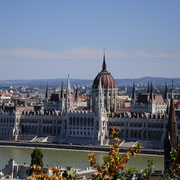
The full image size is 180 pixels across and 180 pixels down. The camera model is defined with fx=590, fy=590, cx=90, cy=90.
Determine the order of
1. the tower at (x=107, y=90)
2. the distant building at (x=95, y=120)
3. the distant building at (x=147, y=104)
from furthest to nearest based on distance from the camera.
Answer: the tower at (x=107, y=90) < the distant building at (x=147, y=104) < the distant building at (x=95, y=120)

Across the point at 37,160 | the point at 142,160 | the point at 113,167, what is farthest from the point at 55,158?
the point at 113,167

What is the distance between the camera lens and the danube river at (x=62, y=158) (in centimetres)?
5588

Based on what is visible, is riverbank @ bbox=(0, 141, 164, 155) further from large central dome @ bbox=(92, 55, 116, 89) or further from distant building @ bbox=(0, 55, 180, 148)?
large central dome @ bbox=(92, 55, 116, 89)

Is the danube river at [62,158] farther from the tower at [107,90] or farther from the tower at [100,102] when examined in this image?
the tower at [107,90]

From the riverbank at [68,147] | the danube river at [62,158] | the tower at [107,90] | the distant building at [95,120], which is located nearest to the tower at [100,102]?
the distant building at [95,120]

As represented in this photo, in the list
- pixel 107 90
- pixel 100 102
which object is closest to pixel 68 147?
pixel 100 102

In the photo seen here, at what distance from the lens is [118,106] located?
288 feet

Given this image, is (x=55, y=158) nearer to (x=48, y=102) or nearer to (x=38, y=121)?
(x=38, y=121)

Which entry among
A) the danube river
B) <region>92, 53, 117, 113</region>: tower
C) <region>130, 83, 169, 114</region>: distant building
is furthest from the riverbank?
<region>130, 83, 169, 114</region>: distant building

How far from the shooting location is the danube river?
183 ft

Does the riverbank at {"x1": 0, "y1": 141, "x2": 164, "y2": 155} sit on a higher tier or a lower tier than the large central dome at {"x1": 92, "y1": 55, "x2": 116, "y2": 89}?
lower

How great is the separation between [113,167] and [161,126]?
62.3 metres

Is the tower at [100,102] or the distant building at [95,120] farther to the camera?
the tower at [100,102]

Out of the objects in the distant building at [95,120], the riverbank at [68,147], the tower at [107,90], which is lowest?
the riverbank at [68,147]
